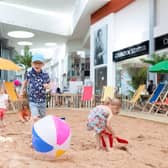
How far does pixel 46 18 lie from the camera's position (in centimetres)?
2217

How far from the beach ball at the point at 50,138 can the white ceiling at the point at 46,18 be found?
1370 cm

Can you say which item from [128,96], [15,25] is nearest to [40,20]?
[15,25]

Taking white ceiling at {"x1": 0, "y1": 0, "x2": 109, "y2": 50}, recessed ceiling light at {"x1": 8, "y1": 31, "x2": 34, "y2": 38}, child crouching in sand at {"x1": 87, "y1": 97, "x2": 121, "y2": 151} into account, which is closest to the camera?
child crouching in sand at {"x1": 87, "y1": 97, "x2": 121, "y2": 151}

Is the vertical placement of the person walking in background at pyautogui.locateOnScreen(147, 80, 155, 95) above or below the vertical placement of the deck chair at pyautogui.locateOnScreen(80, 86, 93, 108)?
above

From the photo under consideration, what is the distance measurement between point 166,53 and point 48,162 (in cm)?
990

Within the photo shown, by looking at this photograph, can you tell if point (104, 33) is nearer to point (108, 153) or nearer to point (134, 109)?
point (134, 109)

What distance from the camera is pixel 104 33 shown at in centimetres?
1778

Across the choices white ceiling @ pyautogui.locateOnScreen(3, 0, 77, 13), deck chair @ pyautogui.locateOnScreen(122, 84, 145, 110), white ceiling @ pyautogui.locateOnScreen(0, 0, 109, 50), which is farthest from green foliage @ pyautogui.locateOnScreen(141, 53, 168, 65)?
white ceiling @ pyautogui.locateOnScreen(3, 0, 77, 13)

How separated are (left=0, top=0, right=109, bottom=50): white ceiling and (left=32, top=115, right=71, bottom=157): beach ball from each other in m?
13.7

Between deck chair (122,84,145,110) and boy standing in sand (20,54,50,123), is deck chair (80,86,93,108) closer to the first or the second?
deck chair (122,84,145,110)

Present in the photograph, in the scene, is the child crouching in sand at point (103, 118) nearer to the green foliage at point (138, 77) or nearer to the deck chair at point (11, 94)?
the deck chair at point (11, 94)

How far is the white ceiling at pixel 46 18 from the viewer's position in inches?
754

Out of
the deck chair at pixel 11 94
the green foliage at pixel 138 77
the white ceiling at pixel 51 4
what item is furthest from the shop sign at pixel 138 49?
the deck chair at pixel 11 94

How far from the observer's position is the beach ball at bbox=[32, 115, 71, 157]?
140 inches
